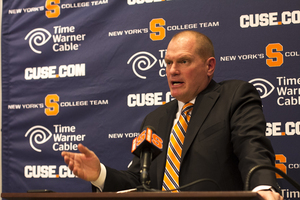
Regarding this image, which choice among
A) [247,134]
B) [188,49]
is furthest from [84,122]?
[247,134]

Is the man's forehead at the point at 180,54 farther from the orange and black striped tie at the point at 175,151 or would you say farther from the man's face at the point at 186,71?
the orange and black striped tie at the point at 175,151

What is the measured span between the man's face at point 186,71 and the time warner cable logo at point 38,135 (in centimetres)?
160

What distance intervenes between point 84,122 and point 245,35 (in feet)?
5.47

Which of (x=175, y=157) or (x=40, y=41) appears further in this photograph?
(x=40, y=41)

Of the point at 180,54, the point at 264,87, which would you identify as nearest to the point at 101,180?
the point at 180,54

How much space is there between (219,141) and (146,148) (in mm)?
735

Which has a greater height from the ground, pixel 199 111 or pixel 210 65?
pixel 210 65

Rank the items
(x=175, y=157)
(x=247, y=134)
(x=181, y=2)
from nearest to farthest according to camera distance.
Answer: (x=247, y=134), (x=175, y=157), (x=181, y=2)

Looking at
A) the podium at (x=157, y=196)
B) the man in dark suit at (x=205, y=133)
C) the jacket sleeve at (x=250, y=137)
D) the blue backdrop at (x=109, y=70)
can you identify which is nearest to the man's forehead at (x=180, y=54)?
the man in dark suit at (x=205, y=133)

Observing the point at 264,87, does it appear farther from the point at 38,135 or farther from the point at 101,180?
the point at 38,135

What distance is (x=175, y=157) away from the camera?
194 cm

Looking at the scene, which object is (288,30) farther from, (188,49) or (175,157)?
(175,157)

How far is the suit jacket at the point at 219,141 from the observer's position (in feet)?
Result: 5.65

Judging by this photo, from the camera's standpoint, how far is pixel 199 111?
1.99 m
